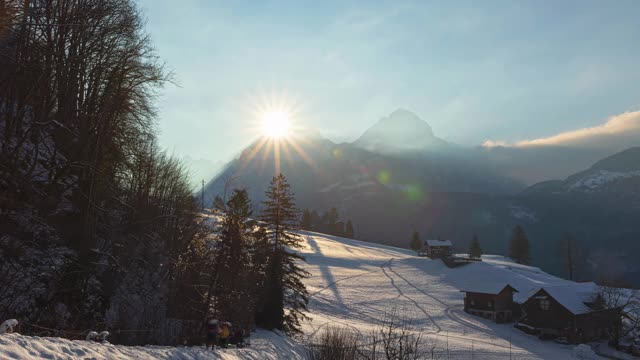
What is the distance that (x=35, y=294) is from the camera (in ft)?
41.9

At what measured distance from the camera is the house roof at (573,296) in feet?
160

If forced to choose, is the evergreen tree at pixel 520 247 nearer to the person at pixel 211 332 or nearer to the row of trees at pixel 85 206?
the row of trees at pixel 85 206

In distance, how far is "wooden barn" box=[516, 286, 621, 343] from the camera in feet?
156

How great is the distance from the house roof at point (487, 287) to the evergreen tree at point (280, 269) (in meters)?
34.9

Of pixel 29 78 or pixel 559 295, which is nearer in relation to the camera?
pixel 29 78

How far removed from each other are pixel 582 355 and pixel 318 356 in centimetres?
3366

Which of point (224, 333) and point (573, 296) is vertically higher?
point (224, 333)

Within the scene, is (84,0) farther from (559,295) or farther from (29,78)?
(559,295)

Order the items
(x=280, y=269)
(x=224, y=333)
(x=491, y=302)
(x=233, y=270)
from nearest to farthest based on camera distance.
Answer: (x=224, y=333), (x=233, y=270), (x=280, y=269), (x=491, y=302)

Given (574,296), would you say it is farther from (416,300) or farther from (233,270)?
(233,270)

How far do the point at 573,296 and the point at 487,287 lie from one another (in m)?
10.3

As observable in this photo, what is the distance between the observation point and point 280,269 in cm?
2975

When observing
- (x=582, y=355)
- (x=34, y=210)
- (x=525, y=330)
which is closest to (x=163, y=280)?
(x=34, y=210)

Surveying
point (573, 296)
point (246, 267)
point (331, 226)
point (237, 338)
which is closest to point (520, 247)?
point (331, 226)
